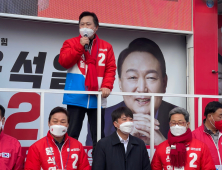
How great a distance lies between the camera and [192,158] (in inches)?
132

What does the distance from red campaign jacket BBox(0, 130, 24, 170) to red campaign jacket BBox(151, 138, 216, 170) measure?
4.55 feet

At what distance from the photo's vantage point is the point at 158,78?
6352 mm

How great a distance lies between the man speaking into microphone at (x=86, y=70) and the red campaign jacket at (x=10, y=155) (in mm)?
621

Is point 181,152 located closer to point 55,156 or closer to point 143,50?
point 55,156

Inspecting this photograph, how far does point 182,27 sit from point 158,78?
108cm

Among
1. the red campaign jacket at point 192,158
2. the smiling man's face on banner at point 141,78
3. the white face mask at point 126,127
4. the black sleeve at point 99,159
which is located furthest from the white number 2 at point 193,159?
the smiling man's face on banner at point 141,78

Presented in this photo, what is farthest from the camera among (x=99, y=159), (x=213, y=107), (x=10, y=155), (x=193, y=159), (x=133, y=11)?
(x=133, y=11)

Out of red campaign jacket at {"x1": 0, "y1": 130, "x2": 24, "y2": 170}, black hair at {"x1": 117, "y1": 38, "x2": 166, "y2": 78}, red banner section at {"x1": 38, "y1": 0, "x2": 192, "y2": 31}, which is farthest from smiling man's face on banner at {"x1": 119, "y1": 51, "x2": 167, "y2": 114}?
red campaign jacket at {"x1": 0, "y1": 130, "x2": 24, "y2": 170}

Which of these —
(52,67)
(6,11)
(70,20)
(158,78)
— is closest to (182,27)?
(158,78)

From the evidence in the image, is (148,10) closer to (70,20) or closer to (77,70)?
(70,20)

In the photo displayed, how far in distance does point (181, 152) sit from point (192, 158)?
151 millimetres

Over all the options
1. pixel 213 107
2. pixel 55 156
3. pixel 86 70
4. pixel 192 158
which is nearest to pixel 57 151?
pixel 55 156

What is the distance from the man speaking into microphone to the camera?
3.46 m

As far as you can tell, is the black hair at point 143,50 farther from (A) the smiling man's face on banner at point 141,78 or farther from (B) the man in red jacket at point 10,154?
(B) the man in red jacket at point 10,154
